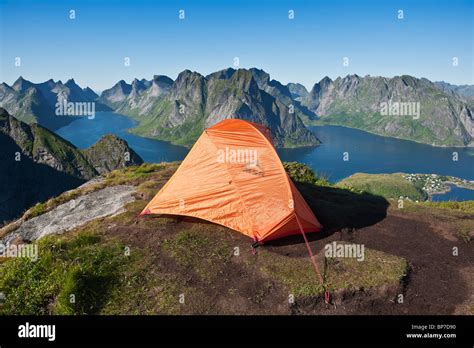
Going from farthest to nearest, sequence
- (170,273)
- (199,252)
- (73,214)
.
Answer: (73,214)
(199,252)
(170,273)

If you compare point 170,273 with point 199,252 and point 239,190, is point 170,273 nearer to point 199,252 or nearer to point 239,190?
point 199,252

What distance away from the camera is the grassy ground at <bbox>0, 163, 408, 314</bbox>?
38.4ft

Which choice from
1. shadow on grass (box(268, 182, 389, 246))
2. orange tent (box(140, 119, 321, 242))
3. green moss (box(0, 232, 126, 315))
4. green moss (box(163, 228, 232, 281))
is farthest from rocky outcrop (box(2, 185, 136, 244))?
shadow on grass (box(268, 182, 389, 246))

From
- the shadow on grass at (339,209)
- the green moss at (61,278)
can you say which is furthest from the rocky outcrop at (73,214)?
the shadow on grass at (339,209)

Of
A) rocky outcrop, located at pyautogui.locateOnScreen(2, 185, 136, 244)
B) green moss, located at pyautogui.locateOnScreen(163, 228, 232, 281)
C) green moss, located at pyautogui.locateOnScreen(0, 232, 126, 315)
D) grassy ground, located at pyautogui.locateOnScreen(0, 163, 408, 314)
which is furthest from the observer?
rocky outcrop, located at pyautogui.locateOnScreen(2, 185, 136, 244)

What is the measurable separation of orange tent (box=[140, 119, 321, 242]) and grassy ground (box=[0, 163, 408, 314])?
823mm

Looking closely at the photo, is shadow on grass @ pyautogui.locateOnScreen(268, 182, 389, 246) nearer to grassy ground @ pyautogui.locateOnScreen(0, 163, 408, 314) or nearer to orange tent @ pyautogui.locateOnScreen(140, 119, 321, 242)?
orange tent @ pyautogui.locateOnScreen(140, 119, 321, 242)

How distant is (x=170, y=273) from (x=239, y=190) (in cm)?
549

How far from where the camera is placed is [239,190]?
56.2ft

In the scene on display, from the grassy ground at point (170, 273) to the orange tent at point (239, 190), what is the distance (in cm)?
82

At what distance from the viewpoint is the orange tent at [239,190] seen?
53.9ft

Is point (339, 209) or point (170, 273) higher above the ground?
point (339, 209)

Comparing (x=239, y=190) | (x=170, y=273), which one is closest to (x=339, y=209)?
(x=239, y=190)
